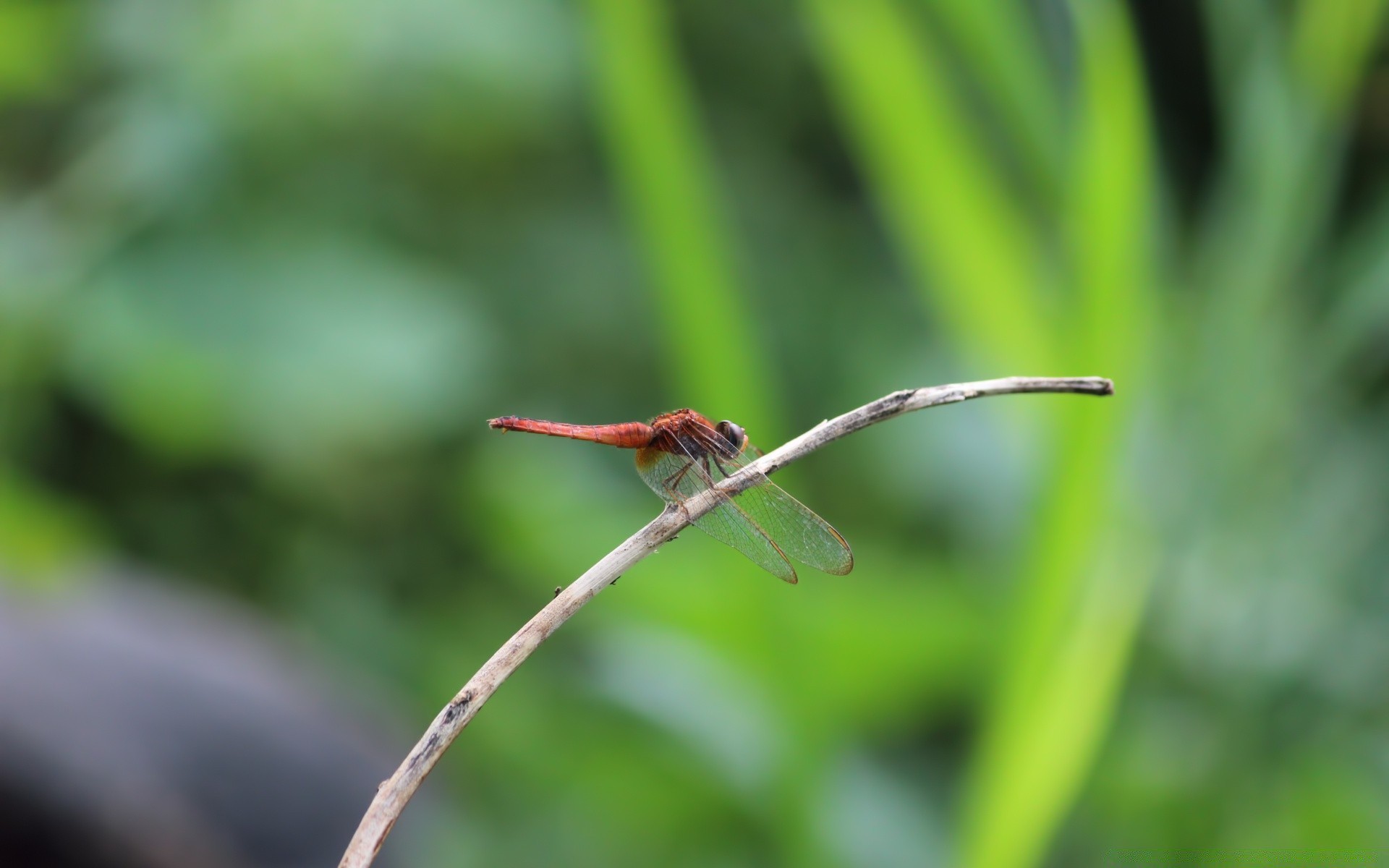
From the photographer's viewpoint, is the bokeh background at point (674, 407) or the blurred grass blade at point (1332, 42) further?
the blurred grass blade at point (1332, 42)

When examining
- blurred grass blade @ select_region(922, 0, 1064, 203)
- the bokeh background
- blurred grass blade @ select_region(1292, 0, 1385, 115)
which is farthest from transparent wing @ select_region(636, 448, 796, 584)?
blurred grass blade @ select_region(1292, 0, 1385, 115)

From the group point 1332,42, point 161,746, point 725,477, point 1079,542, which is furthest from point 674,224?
point 161,746

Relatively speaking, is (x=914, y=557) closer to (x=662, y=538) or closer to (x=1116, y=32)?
(x=1116, y=32)

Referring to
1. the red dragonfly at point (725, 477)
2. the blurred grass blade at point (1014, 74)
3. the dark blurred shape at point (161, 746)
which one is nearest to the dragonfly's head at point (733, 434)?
the red dragonfly at point (725, 477)

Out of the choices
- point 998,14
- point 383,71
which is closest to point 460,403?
point 383,71

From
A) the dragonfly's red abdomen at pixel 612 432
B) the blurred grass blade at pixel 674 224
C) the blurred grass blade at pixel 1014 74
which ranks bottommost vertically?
the dragonfly's red abdomen at pixel 612 432

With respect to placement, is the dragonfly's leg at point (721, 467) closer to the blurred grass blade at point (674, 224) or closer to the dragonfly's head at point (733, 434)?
the dragonfly's head at point (733, 434)

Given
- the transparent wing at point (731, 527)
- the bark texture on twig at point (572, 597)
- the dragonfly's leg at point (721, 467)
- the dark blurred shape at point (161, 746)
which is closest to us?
the bark texture on twig at point (572, 597)
